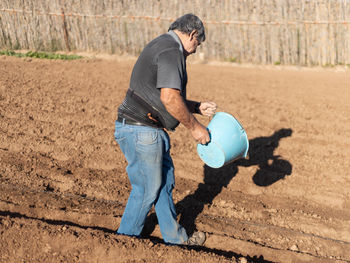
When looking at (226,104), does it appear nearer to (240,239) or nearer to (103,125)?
(103,125)

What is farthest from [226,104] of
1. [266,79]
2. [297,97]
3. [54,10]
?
[54,10]

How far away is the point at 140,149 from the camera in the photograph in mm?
3148

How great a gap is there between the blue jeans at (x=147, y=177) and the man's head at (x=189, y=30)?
646 mm

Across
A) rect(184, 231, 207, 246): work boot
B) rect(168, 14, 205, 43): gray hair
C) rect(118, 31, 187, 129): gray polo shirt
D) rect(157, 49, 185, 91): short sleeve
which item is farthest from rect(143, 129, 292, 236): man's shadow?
rect(168, 14, 205, 43): gray hair

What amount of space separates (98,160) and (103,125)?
1063mm

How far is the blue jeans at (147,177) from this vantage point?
3.16 metres

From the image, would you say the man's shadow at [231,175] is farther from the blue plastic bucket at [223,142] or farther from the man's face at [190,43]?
the man's face at [190,43]

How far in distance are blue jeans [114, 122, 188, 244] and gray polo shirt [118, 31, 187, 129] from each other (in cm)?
13

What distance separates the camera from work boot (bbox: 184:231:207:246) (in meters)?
3.62

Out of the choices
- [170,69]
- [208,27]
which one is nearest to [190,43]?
[170,69]

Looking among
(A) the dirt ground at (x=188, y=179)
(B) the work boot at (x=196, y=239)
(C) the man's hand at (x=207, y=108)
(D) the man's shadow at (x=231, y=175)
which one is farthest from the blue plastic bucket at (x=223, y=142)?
(D) the man's shadow at (x=231, y=175)

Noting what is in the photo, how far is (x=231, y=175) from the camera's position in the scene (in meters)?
4.99

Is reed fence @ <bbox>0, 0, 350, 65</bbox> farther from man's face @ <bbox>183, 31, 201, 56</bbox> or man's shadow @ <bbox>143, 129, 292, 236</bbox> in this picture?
man's face @ <bbox>183, 31, 201, 56</bbox>

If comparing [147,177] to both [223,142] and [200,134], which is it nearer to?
[200,134]
